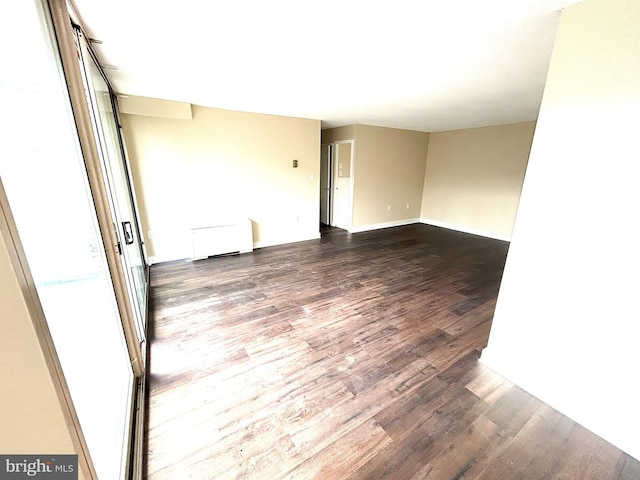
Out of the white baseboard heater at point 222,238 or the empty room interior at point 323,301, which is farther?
the white baseboard heater at point 222,238

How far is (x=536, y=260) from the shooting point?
5.22 feet

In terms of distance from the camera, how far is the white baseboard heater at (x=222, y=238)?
3.92 metres

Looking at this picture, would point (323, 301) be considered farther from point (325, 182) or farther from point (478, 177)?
point (478, 177)

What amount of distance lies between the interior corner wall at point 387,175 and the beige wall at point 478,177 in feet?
1.33

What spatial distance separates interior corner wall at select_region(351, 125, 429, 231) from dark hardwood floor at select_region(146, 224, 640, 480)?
2.99m

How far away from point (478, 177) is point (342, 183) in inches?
120

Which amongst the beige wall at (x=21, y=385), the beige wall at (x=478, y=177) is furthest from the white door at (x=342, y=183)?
the beige wall at (x=21, y=385)

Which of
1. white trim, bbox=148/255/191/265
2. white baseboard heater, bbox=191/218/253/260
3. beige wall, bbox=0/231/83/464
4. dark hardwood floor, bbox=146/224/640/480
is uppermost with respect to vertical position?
beige wall, bbox=0/231/83/464

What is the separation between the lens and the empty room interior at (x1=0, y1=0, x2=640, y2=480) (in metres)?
0.86

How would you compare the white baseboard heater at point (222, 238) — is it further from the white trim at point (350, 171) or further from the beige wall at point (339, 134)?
the beige wall at point (339, 134)

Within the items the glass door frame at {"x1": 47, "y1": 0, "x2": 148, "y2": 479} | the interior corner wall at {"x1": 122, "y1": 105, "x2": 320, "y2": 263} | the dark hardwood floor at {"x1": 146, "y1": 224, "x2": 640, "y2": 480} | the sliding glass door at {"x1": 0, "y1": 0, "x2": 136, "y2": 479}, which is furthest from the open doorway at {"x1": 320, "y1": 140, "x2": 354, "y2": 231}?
the sliding glass door at {"x1": 0, "y1": 0, "x2": 136, "y2": 479}

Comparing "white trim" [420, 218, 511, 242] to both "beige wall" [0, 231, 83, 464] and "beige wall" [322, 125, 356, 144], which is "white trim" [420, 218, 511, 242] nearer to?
"beige wall" [322, 125, 356, 144]

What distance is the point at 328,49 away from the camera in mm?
1888

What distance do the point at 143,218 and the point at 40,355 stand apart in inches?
146
